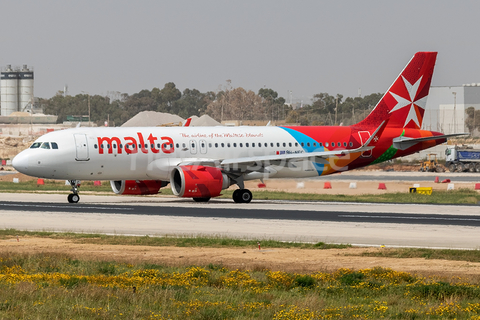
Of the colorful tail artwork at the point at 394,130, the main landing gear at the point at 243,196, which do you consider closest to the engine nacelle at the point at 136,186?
the main landing gear at the point at 243,196

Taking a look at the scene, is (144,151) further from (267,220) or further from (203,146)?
(267,220)

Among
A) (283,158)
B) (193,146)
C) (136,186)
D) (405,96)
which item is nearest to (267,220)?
(283,158)

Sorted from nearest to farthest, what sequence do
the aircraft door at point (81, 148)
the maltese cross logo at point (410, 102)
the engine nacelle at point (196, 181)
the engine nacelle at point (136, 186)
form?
the engine nacelle at point (196, 181) → the aircraft door at point (81, 148) → the engine nacelle at point (136, 186) → the maltese cross logo at point (410, 102)

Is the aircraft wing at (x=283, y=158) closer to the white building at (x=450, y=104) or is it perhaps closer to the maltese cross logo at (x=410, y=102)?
the maltese cross logo at (x=410, y=102)

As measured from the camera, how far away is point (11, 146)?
5984 inches

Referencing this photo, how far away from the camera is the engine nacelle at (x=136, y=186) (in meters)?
44.5

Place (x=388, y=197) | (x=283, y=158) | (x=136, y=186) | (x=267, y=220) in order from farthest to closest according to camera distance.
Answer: (x=388, y=197) < (x=136, y=186) < (x=283, y=158) < (x=267, y=220)

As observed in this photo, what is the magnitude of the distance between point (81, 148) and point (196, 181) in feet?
22.1

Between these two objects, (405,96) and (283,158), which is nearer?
(283,158)

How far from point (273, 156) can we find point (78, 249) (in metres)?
21.0

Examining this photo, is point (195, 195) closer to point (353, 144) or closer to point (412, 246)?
point (353, 144)

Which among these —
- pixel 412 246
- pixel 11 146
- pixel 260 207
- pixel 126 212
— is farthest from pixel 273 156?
pixel 11 146

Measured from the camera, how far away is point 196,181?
1603 inches

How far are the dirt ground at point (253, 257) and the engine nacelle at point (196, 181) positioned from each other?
51.3ft
